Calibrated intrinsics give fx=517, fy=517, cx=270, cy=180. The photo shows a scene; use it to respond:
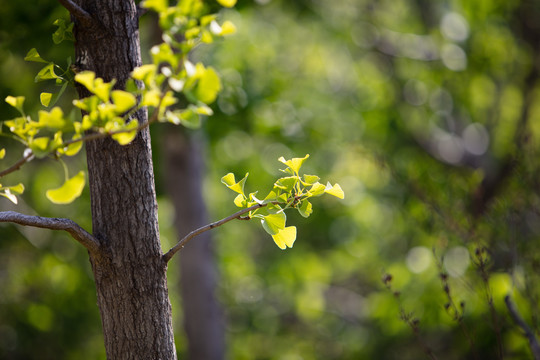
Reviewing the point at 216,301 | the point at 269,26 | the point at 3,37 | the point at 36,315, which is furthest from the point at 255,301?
the point at 3,37

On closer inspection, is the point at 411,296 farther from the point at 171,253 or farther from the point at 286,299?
the point at 286,299

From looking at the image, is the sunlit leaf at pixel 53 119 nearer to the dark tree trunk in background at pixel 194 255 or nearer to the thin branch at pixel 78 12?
the thin branch at pixel 78 12

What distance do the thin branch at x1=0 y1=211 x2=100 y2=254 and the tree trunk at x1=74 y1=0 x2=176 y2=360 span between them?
5 cm

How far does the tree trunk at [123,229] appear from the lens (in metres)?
1.41

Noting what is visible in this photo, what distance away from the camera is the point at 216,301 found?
4828mm

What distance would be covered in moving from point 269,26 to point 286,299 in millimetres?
4161

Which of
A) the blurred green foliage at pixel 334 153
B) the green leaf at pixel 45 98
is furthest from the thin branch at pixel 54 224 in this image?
the blurred green foliage at pixel 334 153

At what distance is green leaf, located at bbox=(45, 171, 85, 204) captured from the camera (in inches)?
42.2

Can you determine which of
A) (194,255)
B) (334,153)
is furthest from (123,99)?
(334,153)

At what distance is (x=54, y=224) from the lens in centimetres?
133

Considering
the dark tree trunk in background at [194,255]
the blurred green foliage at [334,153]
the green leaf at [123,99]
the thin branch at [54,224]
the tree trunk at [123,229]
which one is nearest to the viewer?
the green leaf at [123,99]

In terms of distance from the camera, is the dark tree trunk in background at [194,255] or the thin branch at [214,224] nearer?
the thin branch at [214,224]

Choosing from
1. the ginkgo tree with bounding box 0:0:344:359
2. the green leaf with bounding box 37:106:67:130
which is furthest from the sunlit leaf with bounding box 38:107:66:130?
the ginkgo tree with bounding box 0:0:344:359

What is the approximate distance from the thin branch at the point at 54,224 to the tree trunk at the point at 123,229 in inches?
1.9
